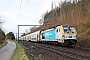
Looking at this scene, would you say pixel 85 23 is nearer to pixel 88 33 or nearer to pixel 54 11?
pixel 88 33

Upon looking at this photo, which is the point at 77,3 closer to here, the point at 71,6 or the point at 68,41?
the point at 71,6

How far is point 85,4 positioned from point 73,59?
Result: 24.1 metres

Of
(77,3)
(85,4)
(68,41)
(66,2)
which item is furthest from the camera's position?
(66,2)

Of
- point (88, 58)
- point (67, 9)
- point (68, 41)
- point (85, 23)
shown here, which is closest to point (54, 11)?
point (67, 9)

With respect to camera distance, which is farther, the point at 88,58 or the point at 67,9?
the point at 67,9

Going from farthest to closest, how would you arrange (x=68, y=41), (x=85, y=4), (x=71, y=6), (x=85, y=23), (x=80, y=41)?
(x=71, y=6) → (x=85, y=4) → (x=85, y=23) → (x=80, y=41) → (x=68, y=41)

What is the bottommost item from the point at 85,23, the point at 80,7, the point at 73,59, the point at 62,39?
the point at 73,59

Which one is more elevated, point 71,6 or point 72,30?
point 71,6

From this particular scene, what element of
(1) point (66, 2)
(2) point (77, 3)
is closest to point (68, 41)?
(2) point (77, 3)

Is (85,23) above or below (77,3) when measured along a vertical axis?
below

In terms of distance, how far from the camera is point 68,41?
92.0 ft

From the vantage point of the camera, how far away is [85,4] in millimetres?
37281

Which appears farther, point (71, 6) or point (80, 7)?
point (71, 6)

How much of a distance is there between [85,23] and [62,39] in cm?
560
